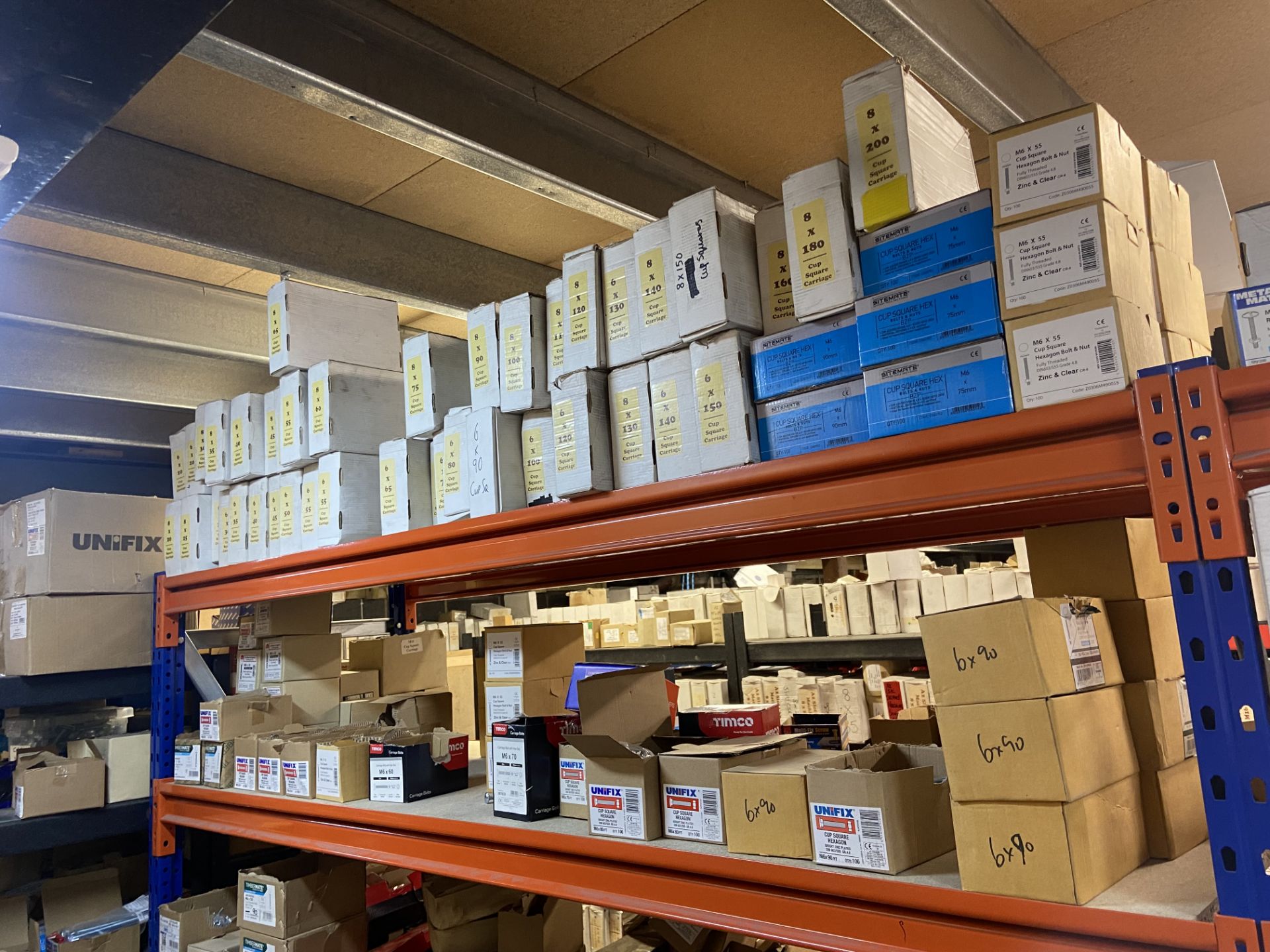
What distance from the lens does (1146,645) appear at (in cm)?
119

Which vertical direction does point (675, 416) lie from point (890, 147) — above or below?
below

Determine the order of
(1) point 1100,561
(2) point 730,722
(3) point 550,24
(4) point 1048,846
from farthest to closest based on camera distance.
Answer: (3) point 550,24 < (2) point 730,722 < (1) point 1100,561 < (4) point 1048,846

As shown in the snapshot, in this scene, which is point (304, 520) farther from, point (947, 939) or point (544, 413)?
point (947, 939)

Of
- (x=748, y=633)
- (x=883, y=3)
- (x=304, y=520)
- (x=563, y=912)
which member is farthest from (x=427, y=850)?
(x=748, y=633)

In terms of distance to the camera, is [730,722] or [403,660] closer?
[730,722]

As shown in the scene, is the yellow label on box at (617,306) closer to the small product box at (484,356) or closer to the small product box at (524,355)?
the small product box at (524,355)

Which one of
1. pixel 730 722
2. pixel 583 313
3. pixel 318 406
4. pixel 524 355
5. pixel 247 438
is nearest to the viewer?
pixel 583 313

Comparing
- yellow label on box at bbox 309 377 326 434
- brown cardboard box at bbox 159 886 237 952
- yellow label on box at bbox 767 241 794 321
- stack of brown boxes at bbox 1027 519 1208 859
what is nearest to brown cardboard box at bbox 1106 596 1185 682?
stack of brown boxes at bbox 1027 519 1208 859

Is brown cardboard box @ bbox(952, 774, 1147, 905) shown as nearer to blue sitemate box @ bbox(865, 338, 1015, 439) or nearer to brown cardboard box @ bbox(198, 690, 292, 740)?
blue sitemate box @ bbox(865, 338, 1015, 439)

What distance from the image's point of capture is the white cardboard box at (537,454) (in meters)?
1.65

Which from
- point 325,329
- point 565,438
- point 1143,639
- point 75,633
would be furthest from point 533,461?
point 75,633

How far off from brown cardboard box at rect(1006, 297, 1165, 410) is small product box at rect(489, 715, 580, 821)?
41.4 inches

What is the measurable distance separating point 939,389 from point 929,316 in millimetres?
102

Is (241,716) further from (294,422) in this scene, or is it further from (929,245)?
(929,245)
